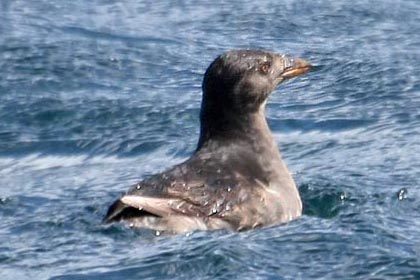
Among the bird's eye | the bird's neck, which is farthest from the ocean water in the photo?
the bird's eye

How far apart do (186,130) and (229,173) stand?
11.3ft

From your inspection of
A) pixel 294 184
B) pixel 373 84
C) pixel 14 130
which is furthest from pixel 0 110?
pixel 294 184

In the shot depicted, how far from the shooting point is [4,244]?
12445 mm

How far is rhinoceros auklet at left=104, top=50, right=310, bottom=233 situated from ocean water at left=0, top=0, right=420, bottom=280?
131mm

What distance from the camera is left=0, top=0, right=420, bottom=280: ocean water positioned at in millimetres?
11820

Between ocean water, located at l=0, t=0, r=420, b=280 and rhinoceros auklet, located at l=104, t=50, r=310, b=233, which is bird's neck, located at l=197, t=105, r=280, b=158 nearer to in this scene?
rhinoceros auklet, located at l=104, t=50, r=310, b=233

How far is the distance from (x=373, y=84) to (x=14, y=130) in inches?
136

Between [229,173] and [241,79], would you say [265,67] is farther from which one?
[229,173]

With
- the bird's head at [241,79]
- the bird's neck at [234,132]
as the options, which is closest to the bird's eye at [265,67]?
the bird's head at [241,79]

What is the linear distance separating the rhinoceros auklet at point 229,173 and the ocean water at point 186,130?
131mm

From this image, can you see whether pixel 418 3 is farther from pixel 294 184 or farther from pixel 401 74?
pixel 294 184

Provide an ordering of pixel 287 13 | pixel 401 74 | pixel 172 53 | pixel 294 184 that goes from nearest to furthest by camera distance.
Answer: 1. pixel 294 184
2. pixel 401 74
3. pixel 172 53
4. pixel 287 13

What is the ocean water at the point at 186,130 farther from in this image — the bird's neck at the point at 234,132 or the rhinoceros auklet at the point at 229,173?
the bird's neck at the point at 234,132

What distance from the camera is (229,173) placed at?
12.7 metres
